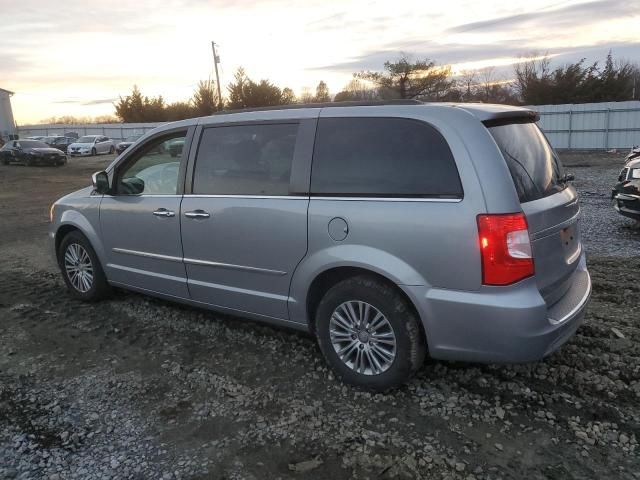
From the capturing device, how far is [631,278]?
5375 millimetres

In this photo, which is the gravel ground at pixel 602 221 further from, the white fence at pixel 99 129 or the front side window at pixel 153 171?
the white fence at pixel 99 129

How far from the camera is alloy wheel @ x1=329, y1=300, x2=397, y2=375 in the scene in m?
3.30

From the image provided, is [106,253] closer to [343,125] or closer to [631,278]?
[343,125]

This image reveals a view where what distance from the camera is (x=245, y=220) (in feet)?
12.4

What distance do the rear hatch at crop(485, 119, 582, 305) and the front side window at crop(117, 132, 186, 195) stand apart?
2594 mm

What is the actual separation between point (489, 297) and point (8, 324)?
14.0 feet

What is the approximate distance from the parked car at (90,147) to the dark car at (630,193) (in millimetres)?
35332

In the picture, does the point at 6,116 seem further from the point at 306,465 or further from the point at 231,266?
the point at 306,465

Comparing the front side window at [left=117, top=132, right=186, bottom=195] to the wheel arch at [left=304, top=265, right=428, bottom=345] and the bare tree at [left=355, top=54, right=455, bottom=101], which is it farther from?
the bare tree at [left=355, top=54, right=455, bottom=101]

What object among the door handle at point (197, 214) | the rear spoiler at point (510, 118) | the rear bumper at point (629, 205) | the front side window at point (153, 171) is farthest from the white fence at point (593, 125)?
the door handle at point (197, 214)

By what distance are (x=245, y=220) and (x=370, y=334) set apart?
1.21 meters

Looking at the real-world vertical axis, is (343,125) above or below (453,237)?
above

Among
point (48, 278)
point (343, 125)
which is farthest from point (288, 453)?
point (48, 278)

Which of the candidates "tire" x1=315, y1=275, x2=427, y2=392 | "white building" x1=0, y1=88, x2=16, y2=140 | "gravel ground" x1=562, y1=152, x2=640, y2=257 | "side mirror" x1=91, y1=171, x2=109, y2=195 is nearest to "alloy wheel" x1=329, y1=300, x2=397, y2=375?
"tire" x1=315, y1=275, x2=427, y2=392
